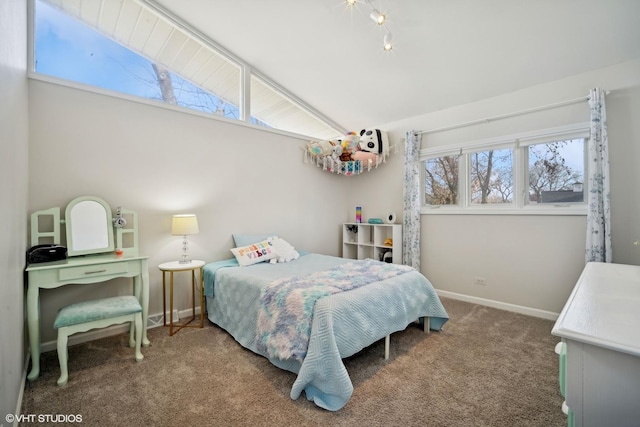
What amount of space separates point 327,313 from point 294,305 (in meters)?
0.27

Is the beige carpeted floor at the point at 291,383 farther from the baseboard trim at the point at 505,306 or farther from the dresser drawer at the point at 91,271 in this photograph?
the dresser drawer at the point at 91,271

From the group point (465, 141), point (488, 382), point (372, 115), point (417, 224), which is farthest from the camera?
point (372, 115)

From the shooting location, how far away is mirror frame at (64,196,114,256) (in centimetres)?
240

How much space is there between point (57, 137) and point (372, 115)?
Result: 362 centimetres

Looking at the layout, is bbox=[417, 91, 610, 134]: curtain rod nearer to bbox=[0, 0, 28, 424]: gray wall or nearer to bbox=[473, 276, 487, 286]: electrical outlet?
bbox=[473, 276, 487, 286]: electrical outlet

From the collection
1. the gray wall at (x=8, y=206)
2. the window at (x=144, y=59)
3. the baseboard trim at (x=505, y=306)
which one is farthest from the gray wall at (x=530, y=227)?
the gray wall at (x=8, y=206)

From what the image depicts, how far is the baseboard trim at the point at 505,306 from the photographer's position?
3005 millimetres

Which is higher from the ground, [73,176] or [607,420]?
[73,176]

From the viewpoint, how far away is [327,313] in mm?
1829

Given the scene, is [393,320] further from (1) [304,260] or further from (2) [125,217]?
(2) [125,217]

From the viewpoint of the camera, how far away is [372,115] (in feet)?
Answer: 13.9

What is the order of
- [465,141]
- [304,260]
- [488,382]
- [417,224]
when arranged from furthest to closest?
[417,224], [465,141], [304,260], [488,382]

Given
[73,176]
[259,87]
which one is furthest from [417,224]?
[73,176]

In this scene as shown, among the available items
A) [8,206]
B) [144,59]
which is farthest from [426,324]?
[144,59]
